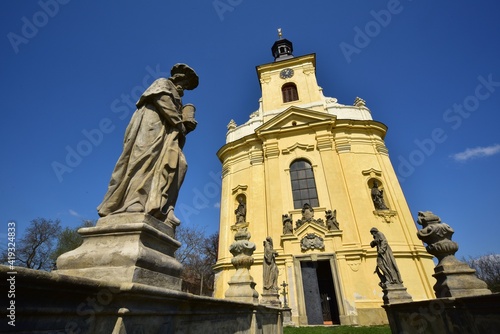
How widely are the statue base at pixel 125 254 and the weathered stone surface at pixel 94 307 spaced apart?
219 millimetres

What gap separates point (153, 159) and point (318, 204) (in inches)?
565

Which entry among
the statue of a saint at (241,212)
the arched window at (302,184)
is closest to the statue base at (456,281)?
the arched window at (302,184)

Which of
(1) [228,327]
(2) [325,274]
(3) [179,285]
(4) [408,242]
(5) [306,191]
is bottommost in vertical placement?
(1) [228,327]

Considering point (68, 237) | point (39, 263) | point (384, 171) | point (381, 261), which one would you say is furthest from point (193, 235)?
point (381, 261)

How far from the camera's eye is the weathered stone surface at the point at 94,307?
112 centimetres

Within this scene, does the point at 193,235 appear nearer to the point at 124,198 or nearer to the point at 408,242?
the point at 408,242

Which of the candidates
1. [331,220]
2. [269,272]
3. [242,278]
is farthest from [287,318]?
[242,278]

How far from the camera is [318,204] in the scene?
629 inches

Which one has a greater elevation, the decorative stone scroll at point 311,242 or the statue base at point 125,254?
the decorative stone scroll at point 311,242

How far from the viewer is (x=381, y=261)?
28.9 feet

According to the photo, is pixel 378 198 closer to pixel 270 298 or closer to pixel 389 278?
pixel 389 278

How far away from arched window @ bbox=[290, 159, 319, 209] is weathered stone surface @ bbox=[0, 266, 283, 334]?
14.3m

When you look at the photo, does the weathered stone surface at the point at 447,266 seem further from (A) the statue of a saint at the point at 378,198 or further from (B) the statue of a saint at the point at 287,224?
(A) the statue of a saint at the point at 378,198

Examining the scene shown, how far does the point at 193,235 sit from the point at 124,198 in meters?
31.9
